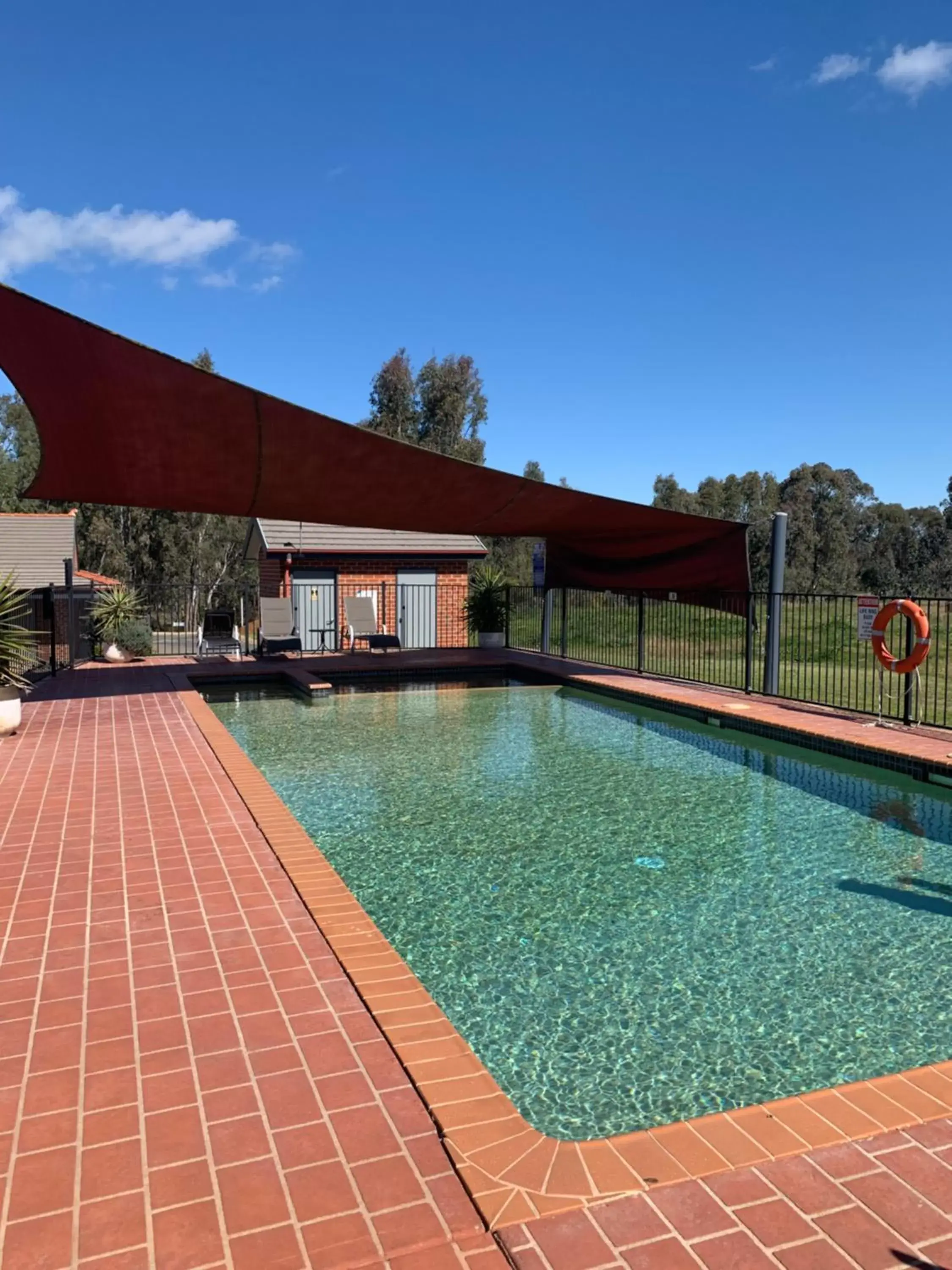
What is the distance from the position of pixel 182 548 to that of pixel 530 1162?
30.0 m

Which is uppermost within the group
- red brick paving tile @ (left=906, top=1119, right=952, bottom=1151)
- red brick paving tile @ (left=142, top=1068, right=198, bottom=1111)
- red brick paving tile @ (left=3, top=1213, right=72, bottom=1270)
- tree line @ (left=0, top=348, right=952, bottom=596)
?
tree line @ (left=0, top=348, right=952, bottom=596)

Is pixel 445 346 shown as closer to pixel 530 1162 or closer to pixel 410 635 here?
pixel 410 635

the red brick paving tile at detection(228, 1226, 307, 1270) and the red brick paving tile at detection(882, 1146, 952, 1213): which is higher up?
the red brick paving tile at detection(228, 1226, 307, 1270)

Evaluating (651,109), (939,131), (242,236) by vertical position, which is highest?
(242,236)

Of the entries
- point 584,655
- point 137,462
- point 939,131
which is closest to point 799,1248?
point 137,462

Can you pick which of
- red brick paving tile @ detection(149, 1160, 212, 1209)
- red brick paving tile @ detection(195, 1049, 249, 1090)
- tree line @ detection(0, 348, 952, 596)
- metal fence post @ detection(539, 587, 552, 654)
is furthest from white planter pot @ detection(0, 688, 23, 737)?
tree line @ detection(0, 348, 952, 596)

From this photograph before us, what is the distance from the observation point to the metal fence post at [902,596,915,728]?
24.1ft

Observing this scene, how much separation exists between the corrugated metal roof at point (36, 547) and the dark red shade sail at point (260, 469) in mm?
6576

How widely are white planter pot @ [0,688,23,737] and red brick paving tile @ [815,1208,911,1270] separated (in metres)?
Answer: 7.24

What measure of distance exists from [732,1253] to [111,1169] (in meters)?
1.32

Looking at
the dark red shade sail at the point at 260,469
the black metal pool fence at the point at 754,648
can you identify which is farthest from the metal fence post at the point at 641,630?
the dark red shade sail at the point at 260,469

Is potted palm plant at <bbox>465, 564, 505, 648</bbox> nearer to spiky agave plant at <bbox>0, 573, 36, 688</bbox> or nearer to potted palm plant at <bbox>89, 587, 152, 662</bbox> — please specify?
potted palm plant at <bbox>89, 587, 152, 662</bbox>

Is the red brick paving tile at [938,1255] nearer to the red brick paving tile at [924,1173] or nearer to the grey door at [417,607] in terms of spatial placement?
the red brick paving tile at [924,1173]

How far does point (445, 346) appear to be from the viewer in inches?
1393
